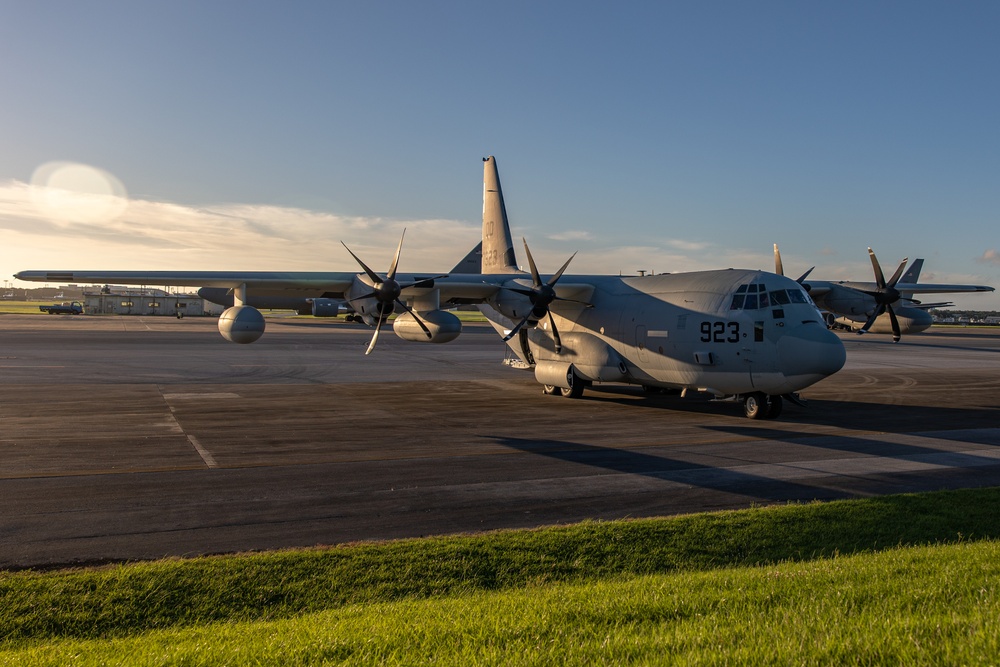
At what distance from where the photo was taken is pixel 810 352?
20.3m

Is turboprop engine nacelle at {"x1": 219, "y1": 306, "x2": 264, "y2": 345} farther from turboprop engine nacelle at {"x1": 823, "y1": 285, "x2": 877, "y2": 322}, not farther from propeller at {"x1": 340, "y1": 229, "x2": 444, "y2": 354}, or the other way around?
turboprop engine nacelle at {"x1": 823, "y1": 285, "x2": 877, "y2": 322}

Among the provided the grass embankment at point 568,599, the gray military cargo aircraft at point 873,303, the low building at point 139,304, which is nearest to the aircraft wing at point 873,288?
the gray military cargo aircraft at point 873,303

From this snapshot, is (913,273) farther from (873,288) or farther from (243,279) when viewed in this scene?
(243,279)

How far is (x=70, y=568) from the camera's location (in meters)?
8.91

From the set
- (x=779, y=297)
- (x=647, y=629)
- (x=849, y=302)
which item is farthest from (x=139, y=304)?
(x=647, y=629)

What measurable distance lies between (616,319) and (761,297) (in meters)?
5.23

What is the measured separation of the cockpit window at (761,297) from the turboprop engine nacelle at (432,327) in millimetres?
8354

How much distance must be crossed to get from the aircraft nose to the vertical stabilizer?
14055 millimetres

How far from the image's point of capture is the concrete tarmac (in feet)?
36.6

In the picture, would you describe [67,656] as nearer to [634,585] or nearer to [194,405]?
[634,585]

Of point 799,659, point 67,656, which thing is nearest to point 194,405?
point 67,656

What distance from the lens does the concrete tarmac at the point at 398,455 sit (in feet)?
36.6

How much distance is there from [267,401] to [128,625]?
18531 mm

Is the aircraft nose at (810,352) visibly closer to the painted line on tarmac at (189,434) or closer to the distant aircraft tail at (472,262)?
the painted line on tarmac at (189,434)
